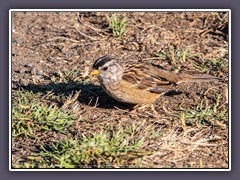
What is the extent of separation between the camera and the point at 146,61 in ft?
30.2

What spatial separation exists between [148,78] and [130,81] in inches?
10.5

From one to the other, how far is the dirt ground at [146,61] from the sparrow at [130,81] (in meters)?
0.18

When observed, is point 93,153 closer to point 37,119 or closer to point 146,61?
point 37,119

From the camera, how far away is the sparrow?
7816mm

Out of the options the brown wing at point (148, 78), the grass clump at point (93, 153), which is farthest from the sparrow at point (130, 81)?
the grass clump at point (93, 153)

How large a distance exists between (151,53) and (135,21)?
1056mm

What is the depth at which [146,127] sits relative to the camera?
7312mm

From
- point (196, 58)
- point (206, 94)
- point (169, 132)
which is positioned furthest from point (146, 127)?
point (196, 58)

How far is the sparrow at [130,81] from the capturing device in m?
7.82

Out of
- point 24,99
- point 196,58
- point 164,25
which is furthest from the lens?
point 164,25

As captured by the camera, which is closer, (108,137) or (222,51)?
(108,137)

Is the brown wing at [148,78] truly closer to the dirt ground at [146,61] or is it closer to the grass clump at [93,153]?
the dirt ground at [146,61]

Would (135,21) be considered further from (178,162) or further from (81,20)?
(178,162)

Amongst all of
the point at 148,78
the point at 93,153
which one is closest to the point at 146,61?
the point at 148,78
